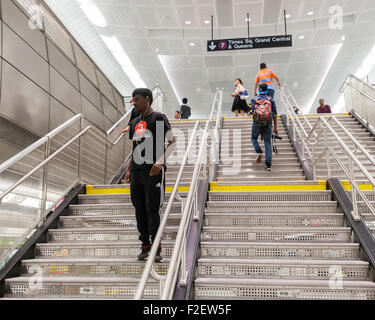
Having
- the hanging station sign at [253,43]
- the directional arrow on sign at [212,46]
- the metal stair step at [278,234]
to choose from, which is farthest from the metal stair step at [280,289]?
the directional arrow on sign at [212,46]

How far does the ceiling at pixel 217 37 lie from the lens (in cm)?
977

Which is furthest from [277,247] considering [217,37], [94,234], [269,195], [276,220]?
[217,37]

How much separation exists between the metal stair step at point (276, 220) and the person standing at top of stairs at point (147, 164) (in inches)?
42.4

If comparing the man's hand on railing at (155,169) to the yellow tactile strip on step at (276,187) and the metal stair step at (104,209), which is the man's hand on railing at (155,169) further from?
the yellow tactile strip on step at (276,187)

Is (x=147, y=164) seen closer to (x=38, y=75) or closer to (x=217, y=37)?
(x=38, y=75)

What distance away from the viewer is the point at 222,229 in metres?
3.64

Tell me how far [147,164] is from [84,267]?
126 centimetres

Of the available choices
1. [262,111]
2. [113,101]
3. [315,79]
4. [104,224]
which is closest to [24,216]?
[104,224]

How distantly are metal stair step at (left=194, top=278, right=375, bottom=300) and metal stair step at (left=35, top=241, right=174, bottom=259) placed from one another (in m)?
0.85

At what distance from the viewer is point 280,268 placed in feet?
9.95

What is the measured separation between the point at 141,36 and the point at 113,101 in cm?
245

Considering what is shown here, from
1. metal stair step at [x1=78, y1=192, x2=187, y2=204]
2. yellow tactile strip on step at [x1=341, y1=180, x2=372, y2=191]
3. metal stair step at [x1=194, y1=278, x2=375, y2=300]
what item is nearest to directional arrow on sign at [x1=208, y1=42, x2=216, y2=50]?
metal stair step at [x1=78, y1=192, x2=187, y2=204]

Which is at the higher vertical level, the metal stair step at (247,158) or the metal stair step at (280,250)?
the metal stair step at (247,158)
